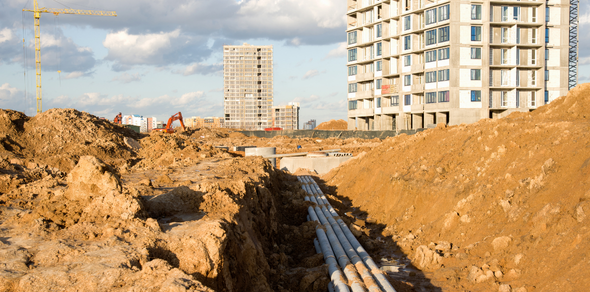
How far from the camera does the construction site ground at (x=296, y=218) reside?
519cm

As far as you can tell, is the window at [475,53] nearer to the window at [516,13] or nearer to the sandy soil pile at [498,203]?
the window at [516,13]

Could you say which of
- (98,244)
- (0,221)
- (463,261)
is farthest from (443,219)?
(0,221)

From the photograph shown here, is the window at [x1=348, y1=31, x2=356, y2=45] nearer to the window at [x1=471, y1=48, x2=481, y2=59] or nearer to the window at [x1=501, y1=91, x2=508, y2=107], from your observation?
the window at [x1=471, y1=48, x2=481, y2=59]

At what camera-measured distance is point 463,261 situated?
28.3ft

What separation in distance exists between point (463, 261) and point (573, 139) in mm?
4200

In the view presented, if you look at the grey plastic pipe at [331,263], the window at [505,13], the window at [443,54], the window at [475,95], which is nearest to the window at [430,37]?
the window at [443,54]

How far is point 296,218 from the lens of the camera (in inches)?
513

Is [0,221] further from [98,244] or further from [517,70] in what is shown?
[517,70]

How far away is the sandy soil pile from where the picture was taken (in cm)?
734

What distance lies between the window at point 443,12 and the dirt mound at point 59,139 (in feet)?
114

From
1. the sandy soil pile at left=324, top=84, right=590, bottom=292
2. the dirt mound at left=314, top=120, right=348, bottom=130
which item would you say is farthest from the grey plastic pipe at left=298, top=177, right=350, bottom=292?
the dirt mound at left=314, top=120, right=348, bottom=130

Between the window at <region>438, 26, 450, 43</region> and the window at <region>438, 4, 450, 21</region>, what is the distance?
1001 millimetres

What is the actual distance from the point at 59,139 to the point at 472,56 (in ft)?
127

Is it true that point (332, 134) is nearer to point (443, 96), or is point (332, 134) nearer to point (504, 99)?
point (443, 96)
